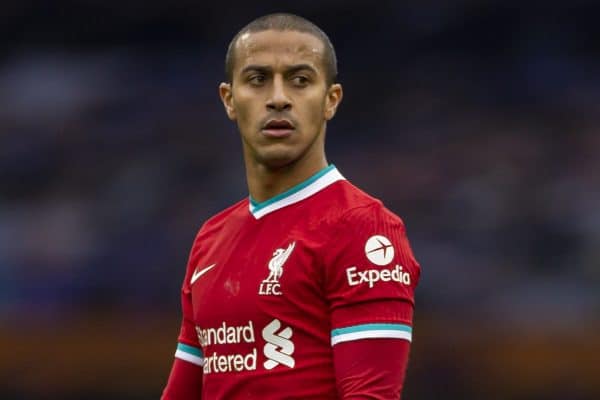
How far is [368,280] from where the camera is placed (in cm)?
302

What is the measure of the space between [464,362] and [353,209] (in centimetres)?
511

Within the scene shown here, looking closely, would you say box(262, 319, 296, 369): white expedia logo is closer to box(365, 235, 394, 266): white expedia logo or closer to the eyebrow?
box(365, 235, 394, 266): white expedia logo

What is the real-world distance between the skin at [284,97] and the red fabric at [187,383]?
1.90ft

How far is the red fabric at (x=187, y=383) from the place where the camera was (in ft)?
11.7

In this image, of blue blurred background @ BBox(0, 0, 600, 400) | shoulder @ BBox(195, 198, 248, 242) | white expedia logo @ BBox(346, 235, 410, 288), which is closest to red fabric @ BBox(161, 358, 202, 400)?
shoulder @ BBox(195, 198, 248, 242)

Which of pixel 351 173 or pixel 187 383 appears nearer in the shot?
pixel 187 383

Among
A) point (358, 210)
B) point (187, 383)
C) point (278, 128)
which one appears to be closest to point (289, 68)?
point (278, 128)

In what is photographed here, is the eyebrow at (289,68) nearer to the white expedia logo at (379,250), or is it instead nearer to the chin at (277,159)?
the chin at (277,159)

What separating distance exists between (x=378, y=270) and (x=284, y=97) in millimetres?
498

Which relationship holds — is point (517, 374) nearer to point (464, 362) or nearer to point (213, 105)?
point (464, 362)

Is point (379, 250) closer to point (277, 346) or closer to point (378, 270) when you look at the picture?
point (378, 270)

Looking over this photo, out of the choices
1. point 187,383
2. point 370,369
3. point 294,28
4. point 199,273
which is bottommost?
point 370,369

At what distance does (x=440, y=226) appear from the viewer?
29.5ft

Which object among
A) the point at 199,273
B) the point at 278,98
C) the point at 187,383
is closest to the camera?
the point at 278,98
